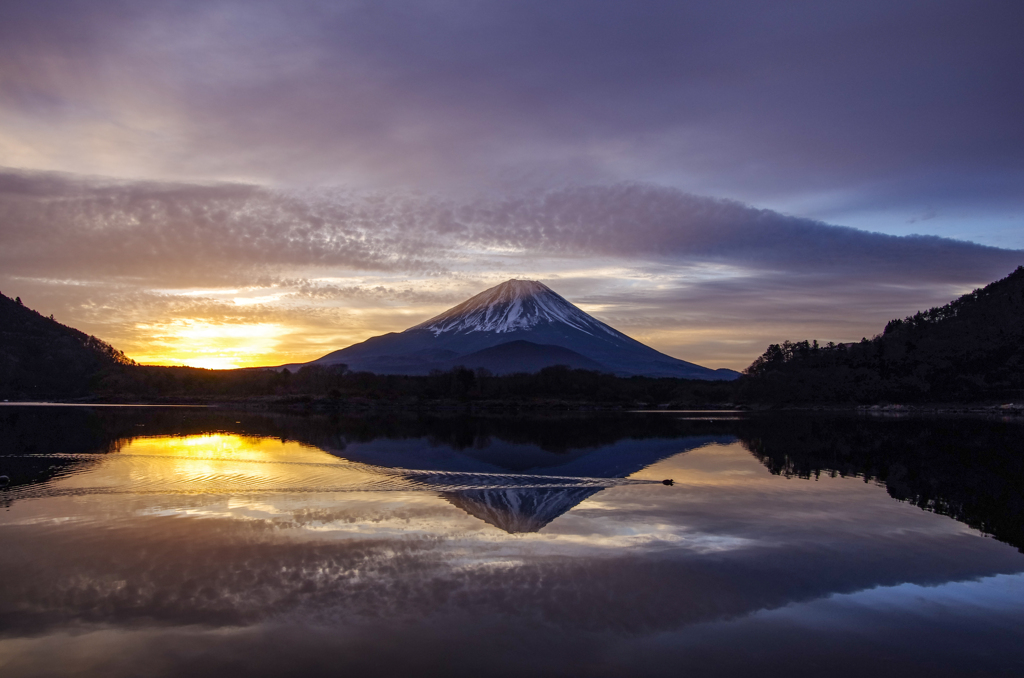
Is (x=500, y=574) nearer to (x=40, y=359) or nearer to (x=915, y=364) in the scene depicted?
(x=915, y=364)

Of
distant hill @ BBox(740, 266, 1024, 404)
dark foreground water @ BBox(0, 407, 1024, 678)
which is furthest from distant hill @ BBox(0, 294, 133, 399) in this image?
distant hill @ BBox(740, 266, 1024, 404)

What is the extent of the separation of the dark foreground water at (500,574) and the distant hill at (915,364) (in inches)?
3671

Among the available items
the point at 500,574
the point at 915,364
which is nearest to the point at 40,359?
the point at 500,574

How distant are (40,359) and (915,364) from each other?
141 metres

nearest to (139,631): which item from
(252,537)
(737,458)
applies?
(252,537)

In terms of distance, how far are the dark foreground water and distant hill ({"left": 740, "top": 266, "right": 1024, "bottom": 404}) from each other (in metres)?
93.2

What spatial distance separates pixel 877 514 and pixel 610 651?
37.5ft

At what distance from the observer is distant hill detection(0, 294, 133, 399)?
11006 cm

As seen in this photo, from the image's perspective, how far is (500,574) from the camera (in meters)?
10.3

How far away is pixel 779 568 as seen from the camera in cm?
1117

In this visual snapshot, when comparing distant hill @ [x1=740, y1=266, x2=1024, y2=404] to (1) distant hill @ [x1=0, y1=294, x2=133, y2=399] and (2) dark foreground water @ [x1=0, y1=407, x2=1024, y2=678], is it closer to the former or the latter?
(2) dark foreground water @ [x1=0, y1=407, x2=1024, y2=678]

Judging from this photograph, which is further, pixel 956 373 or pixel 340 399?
pixel 956 373

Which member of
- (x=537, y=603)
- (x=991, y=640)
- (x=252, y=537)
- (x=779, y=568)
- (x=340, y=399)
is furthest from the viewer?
(x=340, y=399)

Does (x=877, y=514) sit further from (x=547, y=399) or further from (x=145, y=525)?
(x=547, y=399)
